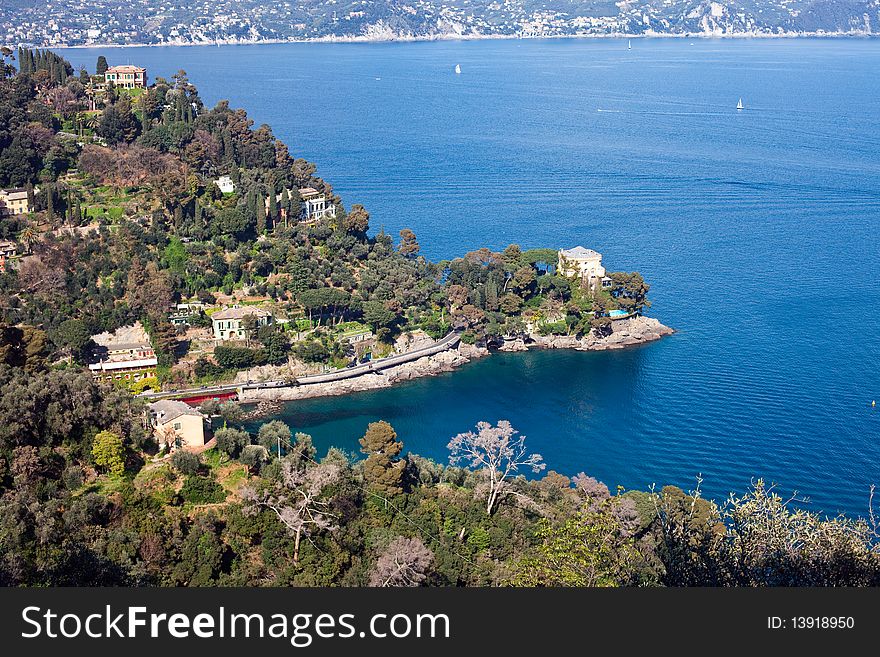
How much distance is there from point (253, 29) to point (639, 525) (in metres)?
182

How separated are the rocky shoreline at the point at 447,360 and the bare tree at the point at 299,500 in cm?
1593

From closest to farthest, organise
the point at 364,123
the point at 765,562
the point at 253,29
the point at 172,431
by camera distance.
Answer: the point at 765,562 → the point at 172,431 → the point at 364,123 → the point at 253,29

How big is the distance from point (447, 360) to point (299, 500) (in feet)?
74.3

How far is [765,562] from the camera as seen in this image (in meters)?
15.3

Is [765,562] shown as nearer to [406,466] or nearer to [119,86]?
[406,466]

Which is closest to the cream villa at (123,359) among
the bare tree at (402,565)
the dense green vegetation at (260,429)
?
the dense green vegetation at (260,429)

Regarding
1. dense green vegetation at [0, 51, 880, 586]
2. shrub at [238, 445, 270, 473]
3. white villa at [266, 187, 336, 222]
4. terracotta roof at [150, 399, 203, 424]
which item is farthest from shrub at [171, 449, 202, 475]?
white villa at [266, 187, 336, 222]

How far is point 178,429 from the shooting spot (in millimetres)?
27422

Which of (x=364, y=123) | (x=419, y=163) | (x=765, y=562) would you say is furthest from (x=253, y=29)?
(x=765, y=562)

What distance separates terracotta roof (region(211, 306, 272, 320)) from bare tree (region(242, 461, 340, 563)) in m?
20.3

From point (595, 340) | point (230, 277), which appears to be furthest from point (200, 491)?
point (595, 340)

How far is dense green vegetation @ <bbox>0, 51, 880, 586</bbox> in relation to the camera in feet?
59.0

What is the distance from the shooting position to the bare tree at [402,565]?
20219mm

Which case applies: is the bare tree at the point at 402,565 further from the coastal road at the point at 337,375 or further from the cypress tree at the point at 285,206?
the cypress tree at the point at 285,206
